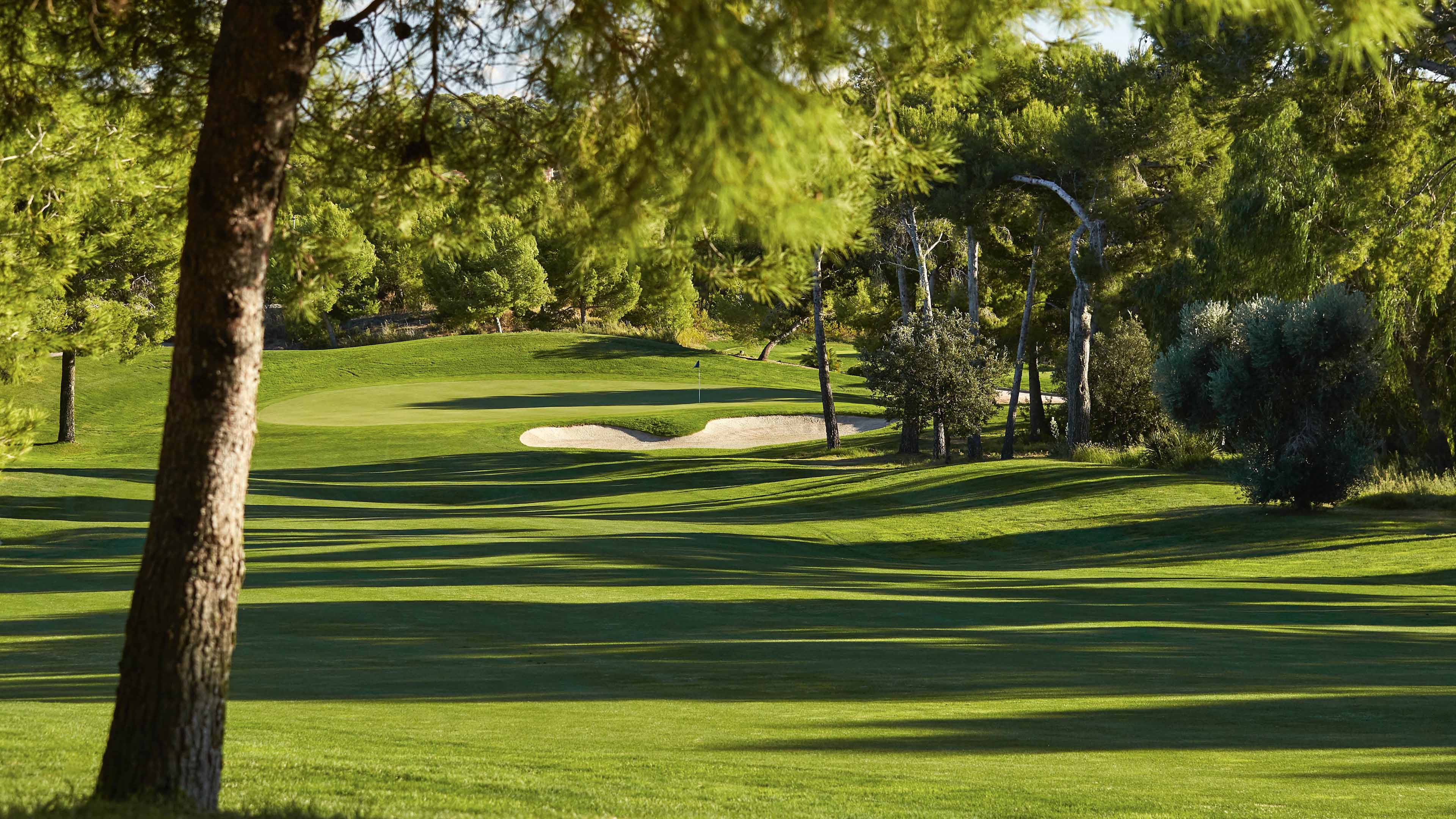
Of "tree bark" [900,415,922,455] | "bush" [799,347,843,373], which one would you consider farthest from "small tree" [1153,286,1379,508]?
"bush" [799,347,843,373]

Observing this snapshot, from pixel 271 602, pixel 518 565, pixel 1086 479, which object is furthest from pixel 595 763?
pixel 1086 479

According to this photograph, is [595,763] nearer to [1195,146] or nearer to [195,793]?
[195,793]

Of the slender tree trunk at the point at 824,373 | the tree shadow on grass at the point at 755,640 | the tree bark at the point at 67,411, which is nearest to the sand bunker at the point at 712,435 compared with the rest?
the slender tree trunk at the point at 824,373

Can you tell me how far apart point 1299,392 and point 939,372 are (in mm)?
12697

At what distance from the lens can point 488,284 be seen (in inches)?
3041

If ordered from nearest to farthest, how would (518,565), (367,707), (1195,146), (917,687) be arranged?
(367,707) < (917,687) < (518,565) < (1195,146)

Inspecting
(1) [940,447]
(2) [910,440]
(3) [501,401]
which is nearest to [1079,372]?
(1) [940,447]

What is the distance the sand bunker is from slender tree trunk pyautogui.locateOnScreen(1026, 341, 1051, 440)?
551 cm

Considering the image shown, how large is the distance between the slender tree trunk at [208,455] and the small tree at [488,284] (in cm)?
7125

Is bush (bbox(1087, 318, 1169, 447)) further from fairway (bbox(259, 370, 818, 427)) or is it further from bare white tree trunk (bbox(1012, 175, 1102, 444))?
fairway (bbox(259, 370, 818, 427))

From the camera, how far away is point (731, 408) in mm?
51594

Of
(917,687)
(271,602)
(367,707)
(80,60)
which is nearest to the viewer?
(80,60)

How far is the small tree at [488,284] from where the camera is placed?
77250 millimetres

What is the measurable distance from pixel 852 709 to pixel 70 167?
23.2 feet
